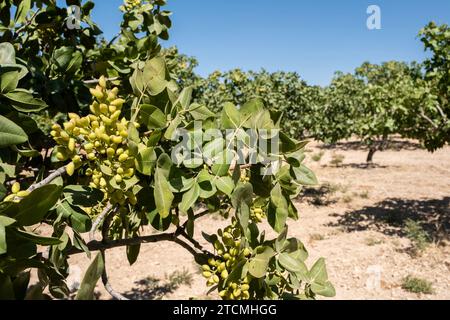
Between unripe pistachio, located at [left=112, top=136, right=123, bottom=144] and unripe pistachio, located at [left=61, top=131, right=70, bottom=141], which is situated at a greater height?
unripe pistachio, located at [left=61, top=131, right=70, bottom=141]

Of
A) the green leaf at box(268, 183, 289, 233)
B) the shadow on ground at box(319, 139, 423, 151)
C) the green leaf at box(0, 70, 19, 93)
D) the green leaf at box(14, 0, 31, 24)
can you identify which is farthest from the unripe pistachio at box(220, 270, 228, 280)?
the shadow on ground at box(319, 139, 423, 151)

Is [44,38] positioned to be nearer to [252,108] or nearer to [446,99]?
[252,108]

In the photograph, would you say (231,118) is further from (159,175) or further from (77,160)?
(77,160)

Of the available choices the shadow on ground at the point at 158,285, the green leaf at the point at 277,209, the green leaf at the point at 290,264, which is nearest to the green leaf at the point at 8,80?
the green leaf at the point at 277,209

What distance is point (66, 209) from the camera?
3.48 ft

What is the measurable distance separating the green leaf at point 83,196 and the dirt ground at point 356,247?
15.3 ft

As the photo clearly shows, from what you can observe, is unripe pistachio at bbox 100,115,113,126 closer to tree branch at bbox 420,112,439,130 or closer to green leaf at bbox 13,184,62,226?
green leaf at bbox 13,184,62,226

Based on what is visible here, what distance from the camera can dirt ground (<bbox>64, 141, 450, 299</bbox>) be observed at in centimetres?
575

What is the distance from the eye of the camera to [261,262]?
41.6 inches

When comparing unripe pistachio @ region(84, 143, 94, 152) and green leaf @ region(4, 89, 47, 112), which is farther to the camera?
green leaf @ region(4, 89, 47, 112)

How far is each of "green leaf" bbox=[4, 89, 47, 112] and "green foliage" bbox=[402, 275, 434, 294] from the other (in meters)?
5.88

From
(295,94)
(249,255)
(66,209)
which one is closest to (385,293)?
(249,255)

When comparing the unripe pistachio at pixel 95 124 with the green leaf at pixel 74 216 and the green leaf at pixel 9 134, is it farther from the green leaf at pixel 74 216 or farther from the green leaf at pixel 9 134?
the green leaf at pixel 74 216

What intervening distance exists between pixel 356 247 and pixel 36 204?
7340 mm
